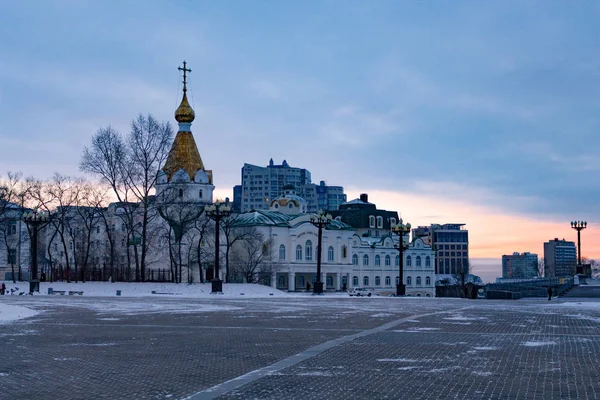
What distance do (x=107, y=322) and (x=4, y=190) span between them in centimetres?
4598

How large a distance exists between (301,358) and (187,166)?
63.2m

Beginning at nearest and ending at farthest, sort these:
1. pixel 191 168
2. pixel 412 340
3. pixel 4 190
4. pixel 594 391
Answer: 1. pixel 594 391
2. pixel 412 340
3. pixel 4 190
4. pixel 191 168

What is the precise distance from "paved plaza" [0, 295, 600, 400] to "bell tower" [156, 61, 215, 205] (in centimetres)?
4868

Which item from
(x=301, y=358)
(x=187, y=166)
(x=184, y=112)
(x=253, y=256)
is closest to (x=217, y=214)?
(x=184, y=112)

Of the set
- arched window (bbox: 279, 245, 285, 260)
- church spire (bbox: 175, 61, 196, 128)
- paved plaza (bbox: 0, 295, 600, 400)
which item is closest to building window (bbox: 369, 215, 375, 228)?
arched window (bbox: 279, 245, 285, 260)

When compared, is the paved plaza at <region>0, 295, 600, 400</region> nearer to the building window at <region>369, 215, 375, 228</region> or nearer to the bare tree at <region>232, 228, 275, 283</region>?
the bare tree at <region>232, 228, 275, 283</region>

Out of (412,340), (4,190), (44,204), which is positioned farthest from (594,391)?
(4,190)

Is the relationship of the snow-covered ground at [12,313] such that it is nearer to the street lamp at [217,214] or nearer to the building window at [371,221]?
the street lamp at [217,214]

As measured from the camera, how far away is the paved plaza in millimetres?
11766

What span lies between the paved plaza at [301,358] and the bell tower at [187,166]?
4868 centimetres

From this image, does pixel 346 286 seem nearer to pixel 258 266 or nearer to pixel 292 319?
pixel 258 266

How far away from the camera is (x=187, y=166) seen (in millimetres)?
77062

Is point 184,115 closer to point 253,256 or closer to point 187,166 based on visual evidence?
point 187,166

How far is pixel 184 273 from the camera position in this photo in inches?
3132
